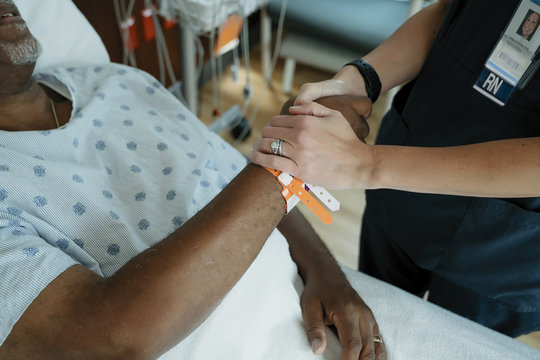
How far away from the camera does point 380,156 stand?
0.75 metres

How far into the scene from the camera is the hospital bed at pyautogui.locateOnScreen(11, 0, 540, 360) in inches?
31.3

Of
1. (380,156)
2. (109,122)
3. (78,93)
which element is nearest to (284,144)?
(380,156)

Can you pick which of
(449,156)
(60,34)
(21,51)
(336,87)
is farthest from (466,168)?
(60,34)

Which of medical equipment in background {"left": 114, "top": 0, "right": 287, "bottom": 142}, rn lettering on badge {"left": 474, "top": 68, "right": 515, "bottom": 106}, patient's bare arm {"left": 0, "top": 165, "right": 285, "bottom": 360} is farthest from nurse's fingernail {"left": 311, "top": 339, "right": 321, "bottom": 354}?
medical equipment in background {"left": 114, "top": 0, "right": 287, "bottom": 142}

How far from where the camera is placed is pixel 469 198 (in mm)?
913

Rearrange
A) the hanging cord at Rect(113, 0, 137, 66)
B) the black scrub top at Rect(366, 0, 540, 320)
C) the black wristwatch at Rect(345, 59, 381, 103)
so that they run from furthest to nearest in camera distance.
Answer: the hanging cord at Rect(113, 0, 137, 66) < the black wristwatch at Rect(345, 59, 381, 103) < the black scrub top at Rect(366, 0, 540, 320)

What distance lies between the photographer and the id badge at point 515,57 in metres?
0.77

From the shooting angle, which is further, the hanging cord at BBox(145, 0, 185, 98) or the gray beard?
the hanging cord at BBox(145, 0, 185, 98)

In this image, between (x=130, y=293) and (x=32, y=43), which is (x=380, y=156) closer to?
(x=130, y=293)

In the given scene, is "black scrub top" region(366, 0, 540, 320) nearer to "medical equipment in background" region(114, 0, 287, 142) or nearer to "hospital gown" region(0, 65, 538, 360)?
"hospital gown" region(0, 65, 538, 360)

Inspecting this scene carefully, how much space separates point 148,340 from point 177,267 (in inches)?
4.5

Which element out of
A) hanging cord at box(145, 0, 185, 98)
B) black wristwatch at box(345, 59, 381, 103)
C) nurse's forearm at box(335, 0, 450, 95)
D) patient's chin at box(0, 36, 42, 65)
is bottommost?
hanging cord at box(145, 0, 185, 98)

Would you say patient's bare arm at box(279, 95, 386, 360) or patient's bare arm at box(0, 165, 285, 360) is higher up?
patient's bare arm at box(0, 165, 285, 360)

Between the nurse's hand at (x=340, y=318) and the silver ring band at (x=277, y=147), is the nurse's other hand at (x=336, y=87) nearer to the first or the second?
the silver ring band at (x=277, y=147)
